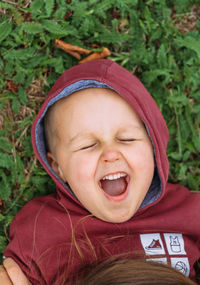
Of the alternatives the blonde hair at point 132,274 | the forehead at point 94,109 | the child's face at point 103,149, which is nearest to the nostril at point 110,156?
the child's face at point 103,149

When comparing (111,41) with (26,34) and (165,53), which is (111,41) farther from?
(26,34)

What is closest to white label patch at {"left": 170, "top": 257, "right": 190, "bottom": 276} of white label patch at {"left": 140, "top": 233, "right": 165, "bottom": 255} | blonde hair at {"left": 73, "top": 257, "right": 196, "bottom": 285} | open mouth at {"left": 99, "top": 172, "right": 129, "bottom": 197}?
white label patch at {"left": 140, "top": 233, "right": 165, "bottom": 255}

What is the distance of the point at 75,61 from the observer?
354 cm

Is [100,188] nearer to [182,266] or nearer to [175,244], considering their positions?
[175,244]

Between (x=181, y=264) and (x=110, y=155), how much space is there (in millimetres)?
1055

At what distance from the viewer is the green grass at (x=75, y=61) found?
3.34 meters

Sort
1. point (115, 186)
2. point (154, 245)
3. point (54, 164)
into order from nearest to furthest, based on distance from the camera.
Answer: point (154, 245)
point (115, 186)
point (54, 164)

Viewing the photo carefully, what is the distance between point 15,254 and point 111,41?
2129 mm

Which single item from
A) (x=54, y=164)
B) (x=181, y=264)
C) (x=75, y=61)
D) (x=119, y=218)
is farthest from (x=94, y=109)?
(x=181, y=264)

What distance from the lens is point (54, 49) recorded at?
138 inches

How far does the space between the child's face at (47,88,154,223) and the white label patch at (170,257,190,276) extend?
50cm

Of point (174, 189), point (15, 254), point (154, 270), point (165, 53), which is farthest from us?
point (165, 53)

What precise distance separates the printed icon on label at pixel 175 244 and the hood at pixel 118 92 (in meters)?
0.33

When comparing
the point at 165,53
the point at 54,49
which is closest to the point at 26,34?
the point at 54,49
